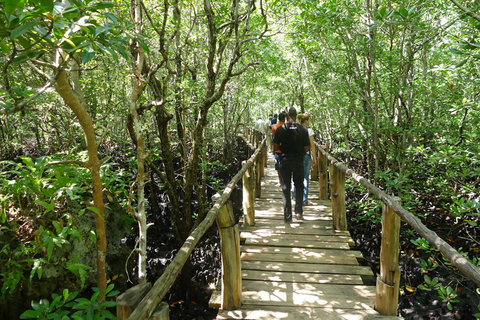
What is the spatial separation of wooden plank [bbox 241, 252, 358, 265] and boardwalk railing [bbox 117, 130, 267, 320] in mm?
1025

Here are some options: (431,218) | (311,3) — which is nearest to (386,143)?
(431,218)

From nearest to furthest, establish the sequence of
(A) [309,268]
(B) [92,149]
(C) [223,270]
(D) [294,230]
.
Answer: (B) [92,149]
(C) [223,270]
(A) [309,268]
(D) [294,230]

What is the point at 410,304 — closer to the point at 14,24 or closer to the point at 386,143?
the point at 386,143

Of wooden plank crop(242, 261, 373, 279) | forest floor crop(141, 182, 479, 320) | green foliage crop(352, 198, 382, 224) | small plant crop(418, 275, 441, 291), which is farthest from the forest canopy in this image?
wooden plank crop(242, 261, 373, 279)

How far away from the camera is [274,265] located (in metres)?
3.87

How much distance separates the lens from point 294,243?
4.47 m

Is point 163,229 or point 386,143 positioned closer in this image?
point 386,143

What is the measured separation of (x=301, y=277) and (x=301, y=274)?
0.24 ft

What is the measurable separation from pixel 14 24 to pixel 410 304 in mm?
5582

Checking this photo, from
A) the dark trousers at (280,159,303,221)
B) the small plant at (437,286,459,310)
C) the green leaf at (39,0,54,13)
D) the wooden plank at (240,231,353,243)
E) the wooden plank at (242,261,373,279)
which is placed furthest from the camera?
the dark trousers at (280,159,303,221)

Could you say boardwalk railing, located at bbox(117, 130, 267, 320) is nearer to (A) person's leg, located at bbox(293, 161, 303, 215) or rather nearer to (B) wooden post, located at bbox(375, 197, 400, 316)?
(A) person's leg, located at bbox(293, 161, 303, 215)

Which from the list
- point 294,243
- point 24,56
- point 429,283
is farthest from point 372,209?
point 24,56

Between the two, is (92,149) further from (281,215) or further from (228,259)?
(281,215)

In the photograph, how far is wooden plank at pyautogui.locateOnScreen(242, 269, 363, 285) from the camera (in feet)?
11.5
